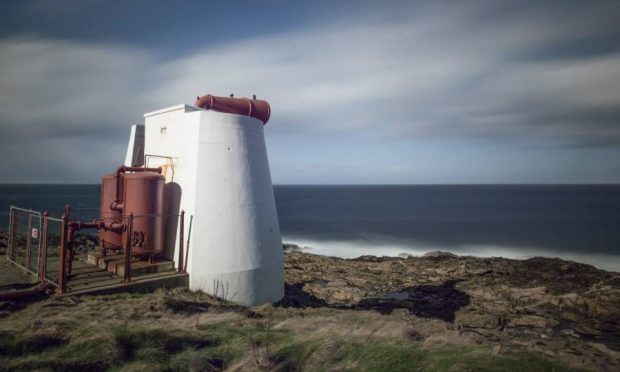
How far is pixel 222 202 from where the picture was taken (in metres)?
7.76

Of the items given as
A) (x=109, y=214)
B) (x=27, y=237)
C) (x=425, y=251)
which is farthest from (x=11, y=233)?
(x=425, y=251)

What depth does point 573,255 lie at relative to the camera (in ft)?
101

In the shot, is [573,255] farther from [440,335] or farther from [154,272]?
[154,272]

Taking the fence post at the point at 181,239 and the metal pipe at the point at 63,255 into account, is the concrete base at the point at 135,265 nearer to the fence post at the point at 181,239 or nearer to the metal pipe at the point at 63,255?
the fence post at the point at 181,239

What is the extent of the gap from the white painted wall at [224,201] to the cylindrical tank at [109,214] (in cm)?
104

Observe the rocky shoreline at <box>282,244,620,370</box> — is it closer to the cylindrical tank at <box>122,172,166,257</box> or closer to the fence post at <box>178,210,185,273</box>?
the fence post at <box>178,210,185,273</box>

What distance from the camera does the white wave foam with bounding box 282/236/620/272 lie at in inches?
1176

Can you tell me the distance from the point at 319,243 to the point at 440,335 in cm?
2977

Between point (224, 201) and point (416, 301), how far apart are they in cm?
858

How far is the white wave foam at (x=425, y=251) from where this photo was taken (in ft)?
98.0

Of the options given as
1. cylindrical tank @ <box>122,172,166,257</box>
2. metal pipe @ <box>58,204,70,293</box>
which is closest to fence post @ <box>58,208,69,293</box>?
metal pipe @ <box>58,204,70,293</box>

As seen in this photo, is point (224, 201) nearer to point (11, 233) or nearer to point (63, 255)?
point (63, 255)

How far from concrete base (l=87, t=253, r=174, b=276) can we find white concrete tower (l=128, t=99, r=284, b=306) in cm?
28

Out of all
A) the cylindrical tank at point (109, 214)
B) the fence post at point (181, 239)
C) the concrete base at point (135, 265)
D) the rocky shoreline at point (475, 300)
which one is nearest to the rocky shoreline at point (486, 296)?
the rocky shoreline at point (475, 300)
